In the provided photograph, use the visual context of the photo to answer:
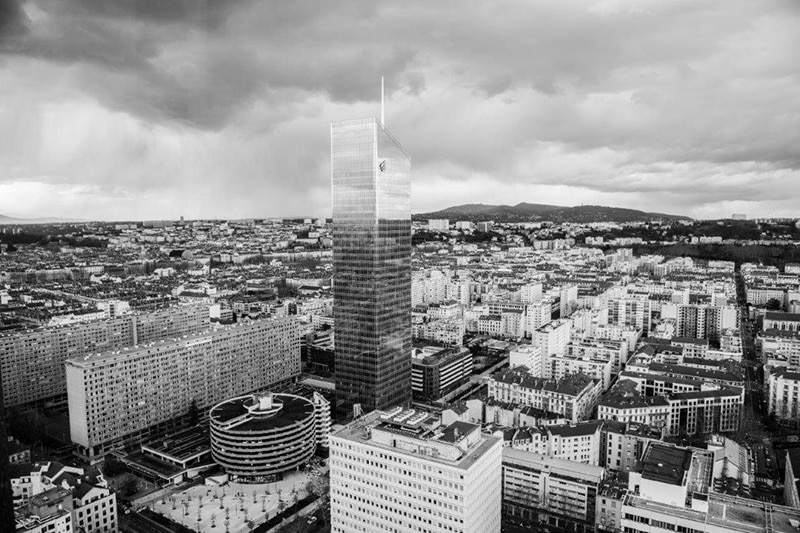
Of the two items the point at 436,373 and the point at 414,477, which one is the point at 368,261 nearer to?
the point at 436,373

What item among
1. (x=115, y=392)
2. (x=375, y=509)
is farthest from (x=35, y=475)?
(x=375, y=509)

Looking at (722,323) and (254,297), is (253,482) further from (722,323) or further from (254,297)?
(722,323)

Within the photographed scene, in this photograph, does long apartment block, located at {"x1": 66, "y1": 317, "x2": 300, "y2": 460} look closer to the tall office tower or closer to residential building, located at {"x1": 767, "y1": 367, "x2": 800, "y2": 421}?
the tall office tower

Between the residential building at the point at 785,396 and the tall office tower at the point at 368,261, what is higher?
the tall office tower at the point at 368,261

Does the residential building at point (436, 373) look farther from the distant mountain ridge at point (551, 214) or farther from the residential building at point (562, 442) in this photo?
the distant mountain ridge at point (551, 214)

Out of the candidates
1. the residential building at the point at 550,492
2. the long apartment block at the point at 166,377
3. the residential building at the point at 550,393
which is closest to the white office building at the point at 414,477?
the residential building at the point at 550,492
